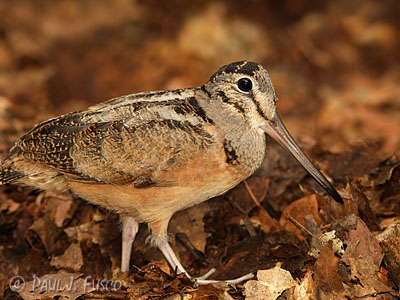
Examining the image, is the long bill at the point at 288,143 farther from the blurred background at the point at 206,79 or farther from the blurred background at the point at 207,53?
the blurred background at the point at 207,53

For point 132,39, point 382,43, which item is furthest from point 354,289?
point 132,39

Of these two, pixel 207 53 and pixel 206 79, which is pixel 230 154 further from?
pixel 207 53

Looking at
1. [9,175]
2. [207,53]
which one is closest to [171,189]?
[9,175]

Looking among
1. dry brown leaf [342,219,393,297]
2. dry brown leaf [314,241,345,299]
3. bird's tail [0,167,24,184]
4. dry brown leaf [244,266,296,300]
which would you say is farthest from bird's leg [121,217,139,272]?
dry brown leaf [342,219,393,297]

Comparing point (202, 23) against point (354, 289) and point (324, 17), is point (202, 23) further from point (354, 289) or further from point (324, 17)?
point (354, 289)

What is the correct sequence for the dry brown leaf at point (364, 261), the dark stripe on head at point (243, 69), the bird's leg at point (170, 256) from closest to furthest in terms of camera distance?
the dry brown leaf at point (364, 261)
the dark stripe on head at point (243, 69)
the bird's leg at point (170, 256)

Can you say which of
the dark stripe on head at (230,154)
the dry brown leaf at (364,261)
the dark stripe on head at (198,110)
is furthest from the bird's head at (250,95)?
the dry brown leaf at (364,261)
